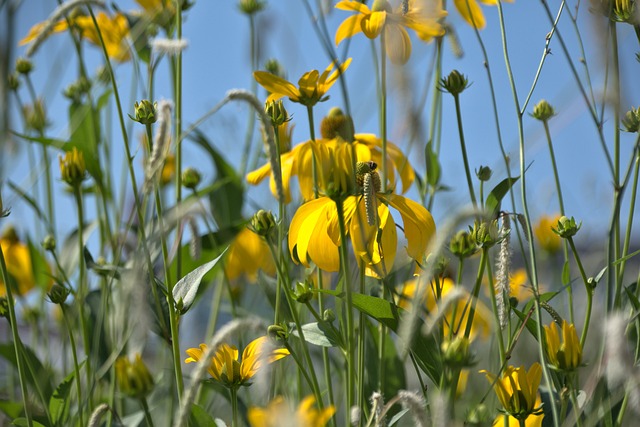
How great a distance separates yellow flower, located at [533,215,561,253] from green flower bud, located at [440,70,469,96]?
0.63m

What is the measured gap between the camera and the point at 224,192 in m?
1.25

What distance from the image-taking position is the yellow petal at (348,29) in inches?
31.4

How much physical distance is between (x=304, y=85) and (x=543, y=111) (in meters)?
0.25

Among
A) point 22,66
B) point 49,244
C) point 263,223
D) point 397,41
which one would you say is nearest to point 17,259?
point 22,66

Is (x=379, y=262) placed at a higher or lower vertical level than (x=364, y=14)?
lower

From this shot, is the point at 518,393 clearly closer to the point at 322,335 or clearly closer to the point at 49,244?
the point at 322,335

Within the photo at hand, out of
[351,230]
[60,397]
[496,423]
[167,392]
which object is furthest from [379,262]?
[167,392]

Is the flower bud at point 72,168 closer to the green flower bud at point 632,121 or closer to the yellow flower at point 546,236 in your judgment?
the green flower bud at point 632,121

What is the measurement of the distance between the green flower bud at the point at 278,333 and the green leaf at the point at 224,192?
506mm

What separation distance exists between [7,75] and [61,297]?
19.8 inches

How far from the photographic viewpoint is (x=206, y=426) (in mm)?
640

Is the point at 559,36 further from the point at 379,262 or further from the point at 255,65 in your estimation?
the point at 255,65

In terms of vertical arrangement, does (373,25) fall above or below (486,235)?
above

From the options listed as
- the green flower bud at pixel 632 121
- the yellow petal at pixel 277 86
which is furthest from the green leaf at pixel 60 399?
the green flower bud at pixel 632 121
